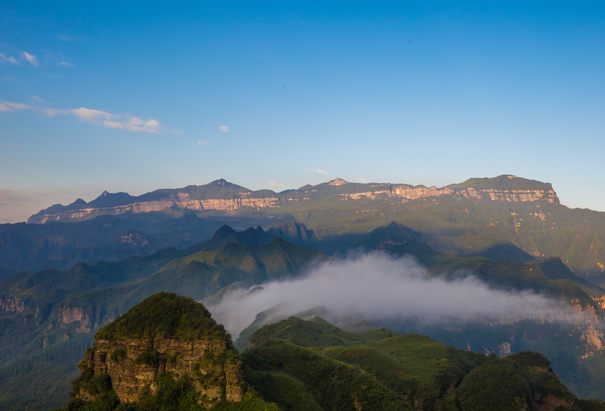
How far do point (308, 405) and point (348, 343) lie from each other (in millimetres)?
120529

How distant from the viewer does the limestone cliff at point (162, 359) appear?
Answer: 68.8m

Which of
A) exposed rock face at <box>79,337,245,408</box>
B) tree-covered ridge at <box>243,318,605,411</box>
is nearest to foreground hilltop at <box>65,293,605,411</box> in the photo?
exposed rock face at <box>79,337,245,408</box>

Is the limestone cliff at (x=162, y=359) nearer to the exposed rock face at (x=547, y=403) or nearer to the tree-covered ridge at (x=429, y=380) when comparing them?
the tree-covered ridge at (x=429, y=380)

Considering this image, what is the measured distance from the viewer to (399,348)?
17075cm

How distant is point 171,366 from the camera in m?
71.4

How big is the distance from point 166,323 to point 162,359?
661 cm

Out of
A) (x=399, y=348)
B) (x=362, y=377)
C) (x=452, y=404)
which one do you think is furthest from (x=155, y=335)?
(x=399, y=348)

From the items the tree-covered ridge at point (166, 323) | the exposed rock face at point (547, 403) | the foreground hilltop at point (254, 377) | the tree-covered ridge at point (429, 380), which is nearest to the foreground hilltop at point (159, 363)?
the tree-covered ridge at point (166, 323)

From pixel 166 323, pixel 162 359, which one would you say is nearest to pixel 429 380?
pixel 162 359

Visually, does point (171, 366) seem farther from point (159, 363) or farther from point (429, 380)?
point (429, 380)

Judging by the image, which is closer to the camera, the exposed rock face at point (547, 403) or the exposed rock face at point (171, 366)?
the exposed rock face at point (171, 366)

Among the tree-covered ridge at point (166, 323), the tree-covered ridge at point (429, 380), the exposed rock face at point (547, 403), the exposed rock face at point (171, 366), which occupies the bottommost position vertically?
the exposed rock face at point (547, 403)

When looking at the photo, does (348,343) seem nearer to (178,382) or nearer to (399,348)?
(399,348)

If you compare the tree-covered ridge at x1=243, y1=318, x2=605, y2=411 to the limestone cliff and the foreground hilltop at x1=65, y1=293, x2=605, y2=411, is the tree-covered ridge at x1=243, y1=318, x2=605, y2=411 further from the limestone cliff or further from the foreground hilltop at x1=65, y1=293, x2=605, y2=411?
the limestone cliff
